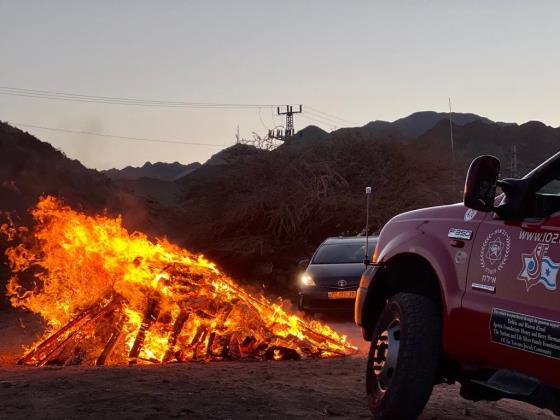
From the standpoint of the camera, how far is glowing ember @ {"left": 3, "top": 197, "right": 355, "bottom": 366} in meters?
9.52

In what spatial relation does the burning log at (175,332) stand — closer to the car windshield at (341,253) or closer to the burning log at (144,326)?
the burning log at (144,326)

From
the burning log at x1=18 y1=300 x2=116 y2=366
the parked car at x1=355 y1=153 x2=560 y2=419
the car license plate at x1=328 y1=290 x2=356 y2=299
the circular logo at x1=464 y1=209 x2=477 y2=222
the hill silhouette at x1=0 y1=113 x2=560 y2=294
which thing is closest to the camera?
the parked car at x1=355 y1=153 x2=560 y2=419

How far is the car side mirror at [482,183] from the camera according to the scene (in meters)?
4.14

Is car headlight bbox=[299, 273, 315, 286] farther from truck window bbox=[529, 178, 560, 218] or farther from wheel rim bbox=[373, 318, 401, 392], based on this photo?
truck window bbox=[529, 178, 560, 218]

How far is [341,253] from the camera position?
16578 mm

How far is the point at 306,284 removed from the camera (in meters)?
15.9

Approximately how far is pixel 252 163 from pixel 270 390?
23.4 meters

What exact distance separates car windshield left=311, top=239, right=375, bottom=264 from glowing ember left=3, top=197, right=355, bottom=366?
5.50 m

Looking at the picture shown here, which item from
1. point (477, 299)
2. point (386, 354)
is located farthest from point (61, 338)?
point (477, 299)

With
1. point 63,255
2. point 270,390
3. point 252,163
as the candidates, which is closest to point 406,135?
point 252,163

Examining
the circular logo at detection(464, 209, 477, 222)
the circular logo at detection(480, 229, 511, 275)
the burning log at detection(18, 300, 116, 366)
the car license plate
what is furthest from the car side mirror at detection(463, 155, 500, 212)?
the car license plate

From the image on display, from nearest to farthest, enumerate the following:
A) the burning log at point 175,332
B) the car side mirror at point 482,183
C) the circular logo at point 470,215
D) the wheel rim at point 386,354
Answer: the car side mirror at point 482,183 < the circular logo at point 470,215 < the wheel rim at point 386,354 < the burning log at point 175,332

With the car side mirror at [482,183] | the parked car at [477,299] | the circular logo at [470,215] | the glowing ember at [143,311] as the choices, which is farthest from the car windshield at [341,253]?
the car side mirror at [482,183]

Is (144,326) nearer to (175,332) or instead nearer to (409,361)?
(175,332)
